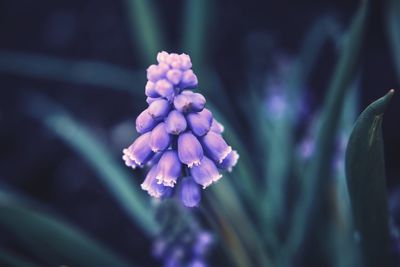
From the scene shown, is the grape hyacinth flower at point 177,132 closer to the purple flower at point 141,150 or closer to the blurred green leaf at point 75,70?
the purple flower at point 141,150

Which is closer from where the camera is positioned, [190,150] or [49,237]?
[190,150]

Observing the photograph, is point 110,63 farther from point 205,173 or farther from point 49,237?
point 205,173

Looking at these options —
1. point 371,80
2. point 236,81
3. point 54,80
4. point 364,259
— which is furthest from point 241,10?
point 364,259

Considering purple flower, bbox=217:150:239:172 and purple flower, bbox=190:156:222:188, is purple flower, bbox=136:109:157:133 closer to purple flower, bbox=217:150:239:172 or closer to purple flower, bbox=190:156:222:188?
purple flower, bbox=190:156:222:188

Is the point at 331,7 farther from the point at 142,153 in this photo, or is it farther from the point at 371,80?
the point at 142,153

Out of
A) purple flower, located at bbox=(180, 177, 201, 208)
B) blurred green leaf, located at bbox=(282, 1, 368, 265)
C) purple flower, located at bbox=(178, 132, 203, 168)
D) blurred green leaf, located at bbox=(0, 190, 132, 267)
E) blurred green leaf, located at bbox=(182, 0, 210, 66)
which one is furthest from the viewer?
blurred green leaf, located at bbox=(182, 0, 210, 66)

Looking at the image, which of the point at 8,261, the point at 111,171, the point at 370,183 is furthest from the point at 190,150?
the point at 111,171

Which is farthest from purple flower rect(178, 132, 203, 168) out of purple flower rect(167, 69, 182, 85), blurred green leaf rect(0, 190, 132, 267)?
blurred green leaf rect(0, 190, 132, 267)
